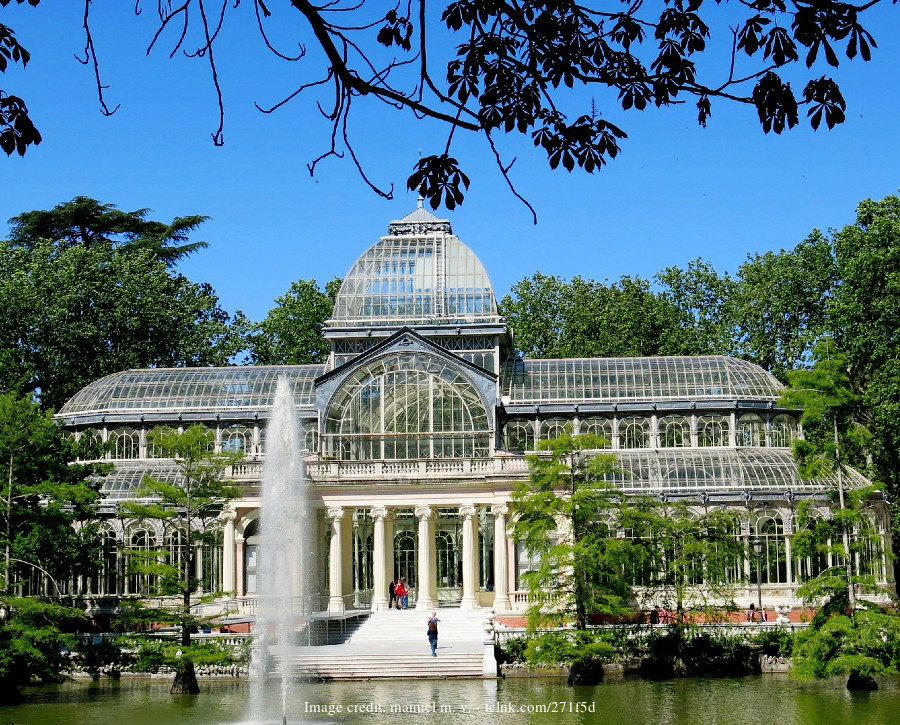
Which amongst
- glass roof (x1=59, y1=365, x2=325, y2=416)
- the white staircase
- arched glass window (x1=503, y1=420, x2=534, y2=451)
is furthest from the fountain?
arched glass window (x1=503, y1=420, x2=534, y2=451)

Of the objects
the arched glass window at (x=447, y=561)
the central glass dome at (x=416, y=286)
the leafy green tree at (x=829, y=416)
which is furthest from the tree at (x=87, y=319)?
the leafy green tree at (x=829, y=416)

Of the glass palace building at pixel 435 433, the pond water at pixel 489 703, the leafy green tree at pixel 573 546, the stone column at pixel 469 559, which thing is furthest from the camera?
the glass palace building at pixel 435 433

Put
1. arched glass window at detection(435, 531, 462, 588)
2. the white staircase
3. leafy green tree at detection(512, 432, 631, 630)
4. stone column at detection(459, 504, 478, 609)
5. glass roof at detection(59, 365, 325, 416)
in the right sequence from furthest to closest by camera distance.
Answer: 1. arched glass window at detection(435, 531, 462, 588)
2. glass roof at detection(59, 365, 325, 416)
3. stone column at detection(459, 504, 478, 609)
4. the white staircase
5. leafy green tree at detection(512, 432, 631, 630)

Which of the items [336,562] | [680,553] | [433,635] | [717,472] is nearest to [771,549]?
[717,472]

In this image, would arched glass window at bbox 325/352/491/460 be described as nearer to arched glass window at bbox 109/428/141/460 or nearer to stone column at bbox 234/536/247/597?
stone column at bbox 234/536/247/597

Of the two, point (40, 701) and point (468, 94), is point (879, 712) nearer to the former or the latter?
point (40, 701)

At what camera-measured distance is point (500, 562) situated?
54.8 metres

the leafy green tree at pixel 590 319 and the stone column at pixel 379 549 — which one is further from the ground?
the leafy green tree at pixel 590 319

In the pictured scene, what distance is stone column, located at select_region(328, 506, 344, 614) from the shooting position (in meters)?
55.7

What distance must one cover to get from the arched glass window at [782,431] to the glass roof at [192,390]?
854 inches

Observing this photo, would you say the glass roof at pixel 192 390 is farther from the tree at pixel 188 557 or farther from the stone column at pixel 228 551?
the tree at pixel 188 557

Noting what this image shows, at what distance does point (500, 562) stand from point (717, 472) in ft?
33.6

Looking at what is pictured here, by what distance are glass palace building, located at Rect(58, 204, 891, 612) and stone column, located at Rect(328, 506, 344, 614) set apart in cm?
10

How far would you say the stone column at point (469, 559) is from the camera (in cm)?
5491
